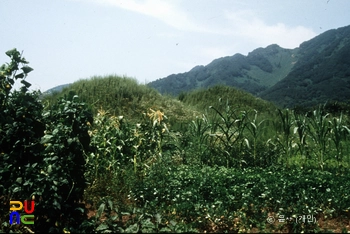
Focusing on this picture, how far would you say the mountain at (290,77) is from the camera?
8538cm

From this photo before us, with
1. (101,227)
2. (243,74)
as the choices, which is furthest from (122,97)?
(243,74)

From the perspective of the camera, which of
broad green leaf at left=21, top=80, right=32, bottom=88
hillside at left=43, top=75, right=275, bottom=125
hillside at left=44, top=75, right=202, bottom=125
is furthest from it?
hillside at left=44, top=75, right=202, bottom=125

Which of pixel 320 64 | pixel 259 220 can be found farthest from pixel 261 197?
pixel 320 64

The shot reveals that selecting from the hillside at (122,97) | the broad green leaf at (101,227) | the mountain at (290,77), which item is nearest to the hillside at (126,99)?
the hillside at (122,97)

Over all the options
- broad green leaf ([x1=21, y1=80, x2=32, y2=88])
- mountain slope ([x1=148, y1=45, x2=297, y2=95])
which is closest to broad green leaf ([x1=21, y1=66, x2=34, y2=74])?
broad green leaf ([x1=21, y1=80, x2=32, y2=88])

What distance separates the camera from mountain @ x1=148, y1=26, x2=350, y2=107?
3361 inches

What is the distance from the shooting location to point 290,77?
376ft

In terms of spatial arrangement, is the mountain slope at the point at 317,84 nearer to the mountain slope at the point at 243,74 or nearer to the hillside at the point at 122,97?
the mountain slope at the point at 243,74

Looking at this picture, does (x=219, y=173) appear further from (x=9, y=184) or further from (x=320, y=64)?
(x=320, y=64)

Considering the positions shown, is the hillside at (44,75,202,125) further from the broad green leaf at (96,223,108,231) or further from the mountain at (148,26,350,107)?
the mountain at (148,26,350,107)

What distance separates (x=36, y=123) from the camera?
3.50m

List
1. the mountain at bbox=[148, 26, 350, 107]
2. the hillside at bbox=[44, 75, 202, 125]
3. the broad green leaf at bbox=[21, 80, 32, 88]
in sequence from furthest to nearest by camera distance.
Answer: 1. the mountain at bbox=[148, 26, 350, 107]
2. the hillside at bbox=[44, 75, 202, 125]
3. the broad green leaf at bbox=[21, 80, 32, 88]

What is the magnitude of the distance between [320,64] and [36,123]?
127 metres

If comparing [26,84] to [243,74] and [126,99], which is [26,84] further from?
[243,74]
